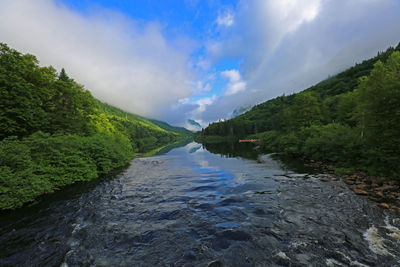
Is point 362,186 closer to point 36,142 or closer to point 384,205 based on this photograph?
point 384,205

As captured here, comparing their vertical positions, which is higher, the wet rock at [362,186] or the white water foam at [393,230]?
the wet rock at [362,186]

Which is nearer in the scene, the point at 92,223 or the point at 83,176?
the point at 92,223

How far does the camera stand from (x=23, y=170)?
1056cm

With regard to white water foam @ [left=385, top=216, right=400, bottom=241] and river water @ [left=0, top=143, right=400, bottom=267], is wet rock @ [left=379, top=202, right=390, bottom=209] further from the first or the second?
white water foam @ [left=385, top=216, right=400, bottom=241]

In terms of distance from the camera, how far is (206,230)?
7.92 m

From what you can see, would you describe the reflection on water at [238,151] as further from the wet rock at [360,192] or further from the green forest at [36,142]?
the green forest at [36,142]

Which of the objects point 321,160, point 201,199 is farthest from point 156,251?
point 321,160

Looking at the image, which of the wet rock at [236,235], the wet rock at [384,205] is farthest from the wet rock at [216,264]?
the wet rock at [384,205]

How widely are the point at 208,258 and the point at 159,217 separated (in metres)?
4.29

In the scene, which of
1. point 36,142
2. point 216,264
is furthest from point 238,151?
point 216,264

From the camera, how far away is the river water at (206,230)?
6000mm

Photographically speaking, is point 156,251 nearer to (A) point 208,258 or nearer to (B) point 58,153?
(A) point 208,258

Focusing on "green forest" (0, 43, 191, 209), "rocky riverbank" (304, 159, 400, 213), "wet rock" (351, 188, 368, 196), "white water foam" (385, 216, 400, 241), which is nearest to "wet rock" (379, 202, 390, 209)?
"rocky riverbank" (304, 159, 400, 213)

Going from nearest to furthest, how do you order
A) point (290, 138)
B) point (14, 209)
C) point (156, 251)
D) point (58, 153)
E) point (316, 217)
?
1. point (156, 251)
2. point (316, 217)
3. point (14, 209)
4. point (58, 153)
5. point (290, 138)
